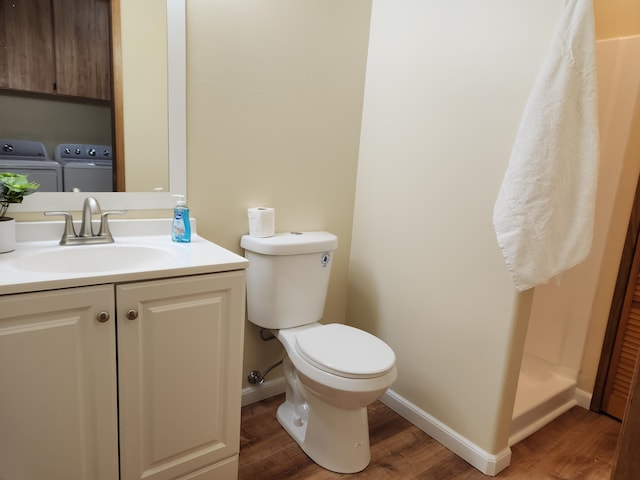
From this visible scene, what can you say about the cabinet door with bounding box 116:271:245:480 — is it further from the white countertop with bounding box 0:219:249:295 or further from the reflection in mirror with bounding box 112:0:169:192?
the reflection in mirror with bounding box 112:0:169:192

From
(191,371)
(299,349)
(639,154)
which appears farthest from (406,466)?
(639,154)

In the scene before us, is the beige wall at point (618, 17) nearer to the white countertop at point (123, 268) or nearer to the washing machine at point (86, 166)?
the white countertop at point (123, 268)

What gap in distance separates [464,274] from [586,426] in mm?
1055

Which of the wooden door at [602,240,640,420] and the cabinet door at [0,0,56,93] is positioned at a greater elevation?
the cabinet door at [0,0,56,93]

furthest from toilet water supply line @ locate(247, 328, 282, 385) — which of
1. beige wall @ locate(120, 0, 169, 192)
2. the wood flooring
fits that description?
beige wall @ locate(120, 0, 169, 192)

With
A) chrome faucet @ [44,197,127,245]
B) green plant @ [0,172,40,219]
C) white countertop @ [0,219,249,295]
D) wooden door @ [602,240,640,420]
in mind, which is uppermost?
green plant @ [0,172,40,219]

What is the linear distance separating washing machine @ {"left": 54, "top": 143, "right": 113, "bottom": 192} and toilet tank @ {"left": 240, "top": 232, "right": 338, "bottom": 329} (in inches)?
22.6

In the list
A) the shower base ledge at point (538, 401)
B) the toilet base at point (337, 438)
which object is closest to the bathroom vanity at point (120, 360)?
the toilet base at point (337, 438)

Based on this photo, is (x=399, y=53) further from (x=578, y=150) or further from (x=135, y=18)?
(x=135, y=18)

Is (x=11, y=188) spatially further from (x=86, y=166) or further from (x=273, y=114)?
(x=273, y=114)

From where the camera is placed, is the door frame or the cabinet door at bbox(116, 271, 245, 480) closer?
the cabinet door at bbox(116, 271, 245, 480)

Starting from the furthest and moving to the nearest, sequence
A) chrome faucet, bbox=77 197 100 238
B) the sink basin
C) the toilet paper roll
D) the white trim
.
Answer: the white trim < the toilet paper roll < chrome faucet, bbox=77 197 100 238 < the sink basin

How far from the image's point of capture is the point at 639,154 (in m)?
1.83

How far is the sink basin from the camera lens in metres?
1.25
